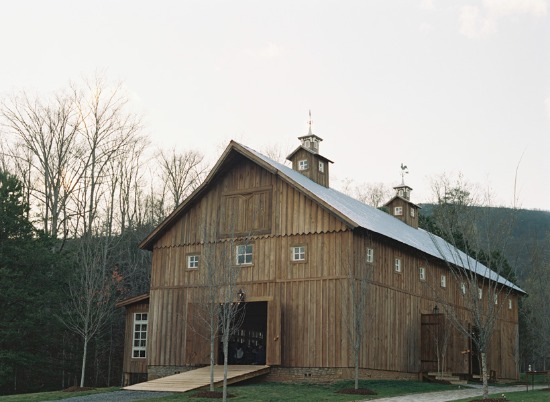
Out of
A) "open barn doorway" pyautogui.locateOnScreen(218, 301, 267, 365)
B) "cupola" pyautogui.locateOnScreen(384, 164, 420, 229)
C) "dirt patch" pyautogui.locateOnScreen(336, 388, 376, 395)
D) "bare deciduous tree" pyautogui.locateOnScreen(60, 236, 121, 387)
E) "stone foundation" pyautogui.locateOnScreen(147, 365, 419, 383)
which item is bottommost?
"dirt patch" pyautogui.locateOnScreen(336, 388, 376, 395)

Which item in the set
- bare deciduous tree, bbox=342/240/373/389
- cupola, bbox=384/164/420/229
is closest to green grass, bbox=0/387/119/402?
bare deciduous tree, bbox=342/240/373/389

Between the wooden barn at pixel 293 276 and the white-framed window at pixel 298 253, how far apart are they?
4 cm

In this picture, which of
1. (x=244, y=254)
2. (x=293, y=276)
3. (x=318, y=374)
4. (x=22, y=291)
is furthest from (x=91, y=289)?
(x=318, y=374)

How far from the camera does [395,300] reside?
2709 centimetres

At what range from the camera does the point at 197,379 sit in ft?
77.0

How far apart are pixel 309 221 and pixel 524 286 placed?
4018 centimetres

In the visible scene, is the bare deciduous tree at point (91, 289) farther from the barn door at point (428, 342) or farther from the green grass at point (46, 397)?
the barn door at point (428, 342)

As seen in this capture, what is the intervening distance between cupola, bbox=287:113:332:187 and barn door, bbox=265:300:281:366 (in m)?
7.26

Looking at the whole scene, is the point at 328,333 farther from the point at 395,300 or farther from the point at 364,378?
the point at 395,300

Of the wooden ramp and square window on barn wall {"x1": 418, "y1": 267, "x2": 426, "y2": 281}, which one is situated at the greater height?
square window on barn wall {"x1": 418, "y1": 267, "x2": 426, "y2": 281}

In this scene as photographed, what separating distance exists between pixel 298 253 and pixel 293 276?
872mm

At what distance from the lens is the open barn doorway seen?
1185 inches

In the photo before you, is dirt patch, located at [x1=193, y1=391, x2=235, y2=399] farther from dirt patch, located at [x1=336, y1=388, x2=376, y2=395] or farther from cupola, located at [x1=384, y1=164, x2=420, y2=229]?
cupola, located at [x1=384, y1=164, x2=420, y2=229]

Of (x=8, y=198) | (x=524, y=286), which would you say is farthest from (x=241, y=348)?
(x=524, y=286)
